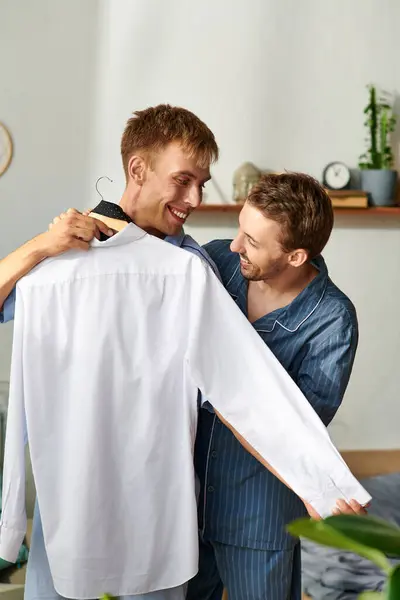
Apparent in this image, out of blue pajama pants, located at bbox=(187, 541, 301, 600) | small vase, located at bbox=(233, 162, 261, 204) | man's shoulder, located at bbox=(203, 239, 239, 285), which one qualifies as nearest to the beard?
man's shoulder, located at bbox=(203, 239, 239, 285)

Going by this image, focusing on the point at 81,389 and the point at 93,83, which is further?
the point at 93,83

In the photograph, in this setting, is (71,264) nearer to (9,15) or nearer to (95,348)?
(95,348)

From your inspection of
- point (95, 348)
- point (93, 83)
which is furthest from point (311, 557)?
point (93, 83)

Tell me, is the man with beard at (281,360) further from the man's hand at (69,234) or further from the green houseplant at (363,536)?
the green houseplant at (363,536)

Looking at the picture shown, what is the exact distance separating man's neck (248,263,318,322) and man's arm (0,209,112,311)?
1.50ft

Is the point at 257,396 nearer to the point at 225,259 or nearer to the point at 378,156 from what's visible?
the point at 225,259

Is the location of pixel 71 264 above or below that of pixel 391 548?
below

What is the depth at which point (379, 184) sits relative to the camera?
360cm

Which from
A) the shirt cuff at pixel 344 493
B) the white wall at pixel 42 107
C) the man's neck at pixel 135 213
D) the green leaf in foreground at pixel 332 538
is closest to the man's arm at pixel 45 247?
the man's neck at pixel 135 213

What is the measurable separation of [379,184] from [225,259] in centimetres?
199

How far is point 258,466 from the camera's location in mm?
1668

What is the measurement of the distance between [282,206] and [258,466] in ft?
1.83

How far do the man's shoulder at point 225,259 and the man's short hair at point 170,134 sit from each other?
0.28 metres

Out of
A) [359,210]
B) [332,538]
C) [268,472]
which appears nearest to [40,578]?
[268,472]
